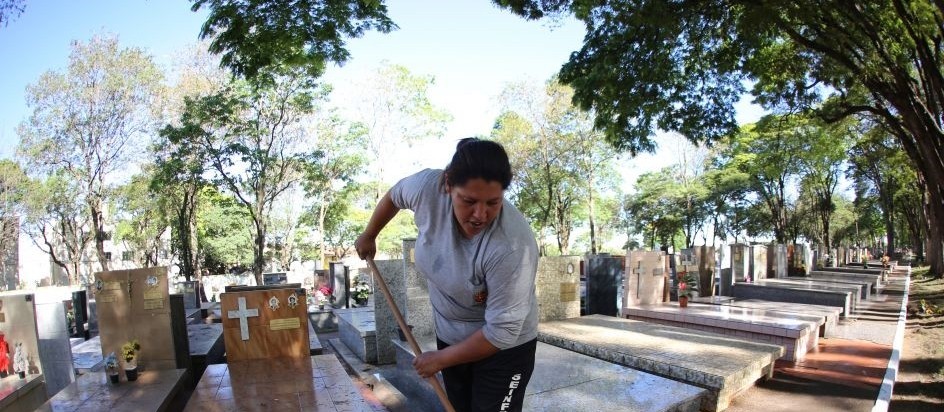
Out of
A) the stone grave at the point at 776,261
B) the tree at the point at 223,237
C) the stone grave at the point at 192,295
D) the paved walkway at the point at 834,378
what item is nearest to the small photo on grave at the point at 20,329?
the paved walkway at the point at 834,378

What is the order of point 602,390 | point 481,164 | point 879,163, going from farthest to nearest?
point 879,163
point 602,390
point 481,164

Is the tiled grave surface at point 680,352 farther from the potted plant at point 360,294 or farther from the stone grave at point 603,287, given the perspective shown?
the potted plant at point 360,294

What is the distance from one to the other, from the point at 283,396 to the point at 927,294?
62.6 feet

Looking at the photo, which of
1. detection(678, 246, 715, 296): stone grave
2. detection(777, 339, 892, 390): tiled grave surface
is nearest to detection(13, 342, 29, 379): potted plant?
detection(777, 339, 892, 390): tiled grave surface

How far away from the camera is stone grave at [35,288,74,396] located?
6230mm

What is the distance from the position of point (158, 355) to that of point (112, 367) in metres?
0.52

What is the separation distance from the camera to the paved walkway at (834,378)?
17.0ft

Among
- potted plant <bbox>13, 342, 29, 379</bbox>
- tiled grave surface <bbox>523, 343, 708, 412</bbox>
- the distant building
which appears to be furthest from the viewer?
the distant building

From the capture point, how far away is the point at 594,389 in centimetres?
438

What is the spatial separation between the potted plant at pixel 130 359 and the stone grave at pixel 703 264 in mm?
9798

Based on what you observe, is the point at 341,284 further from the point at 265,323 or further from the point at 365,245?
the point at 365,245

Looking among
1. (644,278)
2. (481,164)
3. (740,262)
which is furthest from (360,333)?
(740,262)

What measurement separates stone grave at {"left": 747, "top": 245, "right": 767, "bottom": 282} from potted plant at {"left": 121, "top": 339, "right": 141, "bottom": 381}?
43.3ft

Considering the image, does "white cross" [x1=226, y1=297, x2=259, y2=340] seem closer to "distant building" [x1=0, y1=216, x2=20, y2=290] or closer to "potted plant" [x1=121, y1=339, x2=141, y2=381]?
"potted plant" [x1=121, y1=339, x2=141, y2=381]
